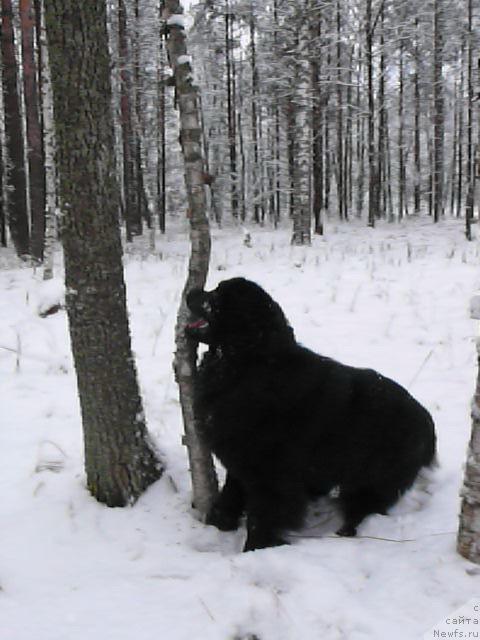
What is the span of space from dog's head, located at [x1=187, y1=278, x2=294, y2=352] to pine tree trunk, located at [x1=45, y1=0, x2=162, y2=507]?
56 centimetres

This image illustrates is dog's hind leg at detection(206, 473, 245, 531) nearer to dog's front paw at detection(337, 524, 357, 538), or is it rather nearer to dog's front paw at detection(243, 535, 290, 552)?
dog's front paw at detection(243, 535, 290, 552)

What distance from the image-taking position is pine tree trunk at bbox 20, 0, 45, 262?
43.6 ft

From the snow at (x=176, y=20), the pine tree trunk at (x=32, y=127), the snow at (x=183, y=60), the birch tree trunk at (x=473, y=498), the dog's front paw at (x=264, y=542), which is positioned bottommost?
the dog's front paw at (x=264, y=542)

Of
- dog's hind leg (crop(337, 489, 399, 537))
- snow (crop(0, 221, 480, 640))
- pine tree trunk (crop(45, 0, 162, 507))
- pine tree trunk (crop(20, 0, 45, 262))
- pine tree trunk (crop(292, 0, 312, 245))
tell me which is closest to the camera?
snow (crop(0, 221, 480, 640))

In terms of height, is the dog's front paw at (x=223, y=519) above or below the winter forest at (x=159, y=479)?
below

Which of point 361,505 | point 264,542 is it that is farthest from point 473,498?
point 264,542

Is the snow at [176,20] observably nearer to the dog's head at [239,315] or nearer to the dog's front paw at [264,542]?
the dog's head at [239,315]

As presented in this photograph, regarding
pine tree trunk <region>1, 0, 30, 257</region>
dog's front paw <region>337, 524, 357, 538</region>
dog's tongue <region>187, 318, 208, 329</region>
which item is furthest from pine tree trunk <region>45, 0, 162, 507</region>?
pine tree trunk <region>1, 0, 30, 257</region>

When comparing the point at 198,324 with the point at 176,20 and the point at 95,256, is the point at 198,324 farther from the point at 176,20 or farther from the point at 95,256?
the point at 176,20

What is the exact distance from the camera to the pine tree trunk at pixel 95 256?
2580mm

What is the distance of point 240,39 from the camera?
25.1 meters

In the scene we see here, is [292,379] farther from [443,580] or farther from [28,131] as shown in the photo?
[28,131]

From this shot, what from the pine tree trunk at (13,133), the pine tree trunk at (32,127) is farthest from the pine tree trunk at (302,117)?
the pine tree trunk at (13,133)

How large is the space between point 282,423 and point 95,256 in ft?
4.42
